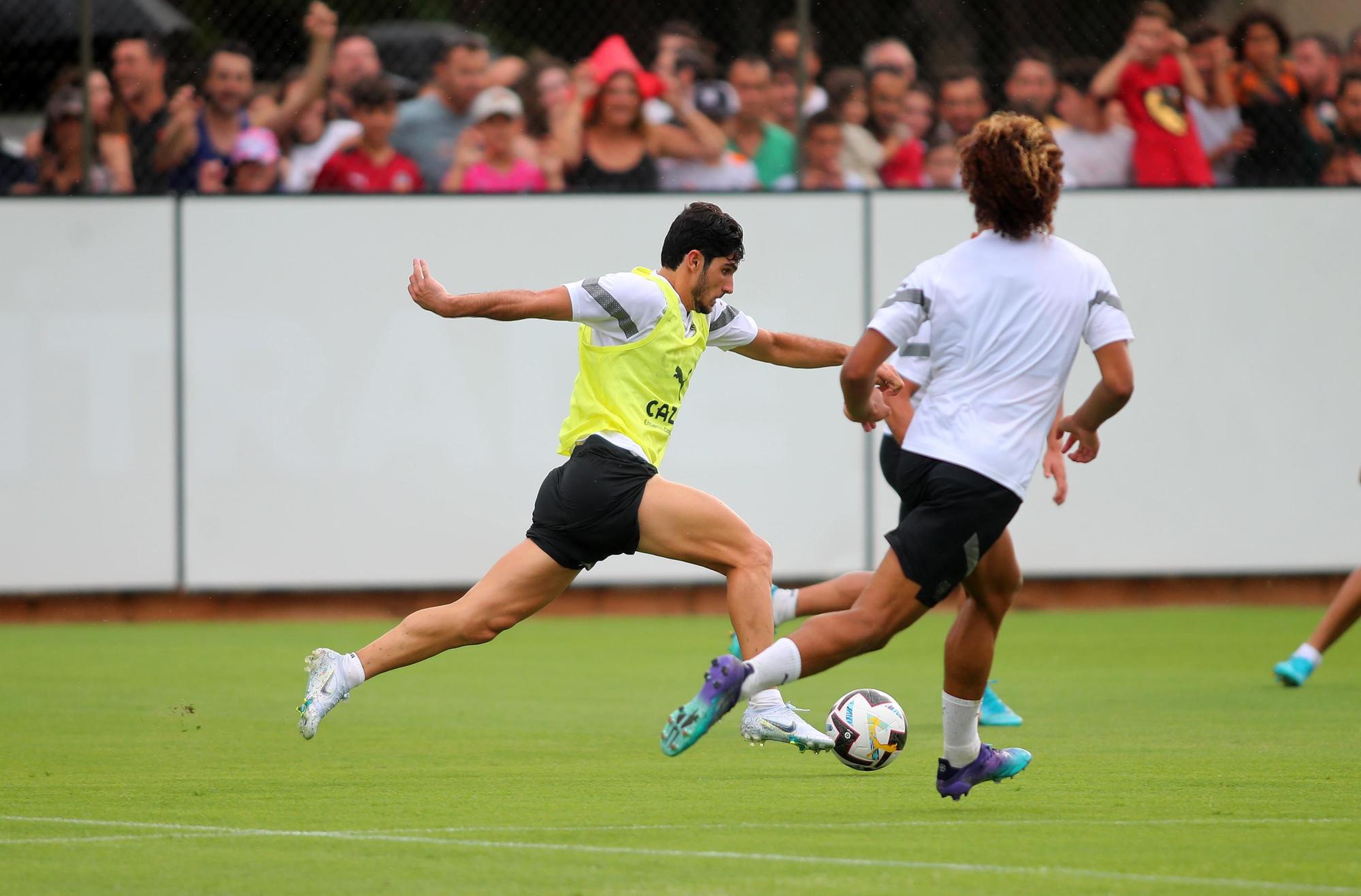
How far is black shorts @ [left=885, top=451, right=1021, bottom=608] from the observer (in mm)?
5715

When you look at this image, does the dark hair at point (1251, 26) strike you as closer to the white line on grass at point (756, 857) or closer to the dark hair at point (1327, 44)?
the dark hair at point (1327, 44)

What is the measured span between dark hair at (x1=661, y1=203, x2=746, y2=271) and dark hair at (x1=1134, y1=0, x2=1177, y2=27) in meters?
8.63

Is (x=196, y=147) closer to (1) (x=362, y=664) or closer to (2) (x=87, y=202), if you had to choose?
(2) (x=87, y=202)

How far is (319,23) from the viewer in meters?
14.1

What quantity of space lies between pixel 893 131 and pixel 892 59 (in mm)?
547

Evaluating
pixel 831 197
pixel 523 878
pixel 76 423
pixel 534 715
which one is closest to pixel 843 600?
pixel 534 715

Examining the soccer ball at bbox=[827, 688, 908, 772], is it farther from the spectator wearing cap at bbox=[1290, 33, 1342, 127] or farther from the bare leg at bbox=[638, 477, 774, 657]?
the spectator wearing cap at bbox=[1290, 33, 1342, 127]

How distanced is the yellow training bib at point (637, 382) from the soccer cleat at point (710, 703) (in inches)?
57.5

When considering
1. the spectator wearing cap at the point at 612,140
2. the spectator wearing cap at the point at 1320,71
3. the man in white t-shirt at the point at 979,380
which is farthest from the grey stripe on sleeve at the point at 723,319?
the spectator wearing cap at the point at 1320,71

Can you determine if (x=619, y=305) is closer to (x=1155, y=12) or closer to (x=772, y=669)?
(x=772, y=669)

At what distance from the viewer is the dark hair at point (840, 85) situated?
47.8 feet

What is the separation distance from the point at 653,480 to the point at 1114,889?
2.63m

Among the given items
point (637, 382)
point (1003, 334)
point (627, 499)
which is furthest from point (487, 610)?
point (1003, 334)

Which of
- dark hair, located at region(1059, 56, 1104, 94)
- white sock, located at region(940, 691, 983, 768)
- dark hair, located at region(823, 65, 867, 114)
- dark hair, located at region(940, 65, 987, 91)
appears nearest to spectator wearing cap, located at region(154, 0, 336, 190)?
dark hair, located at region(823, 65, 867, 114)
